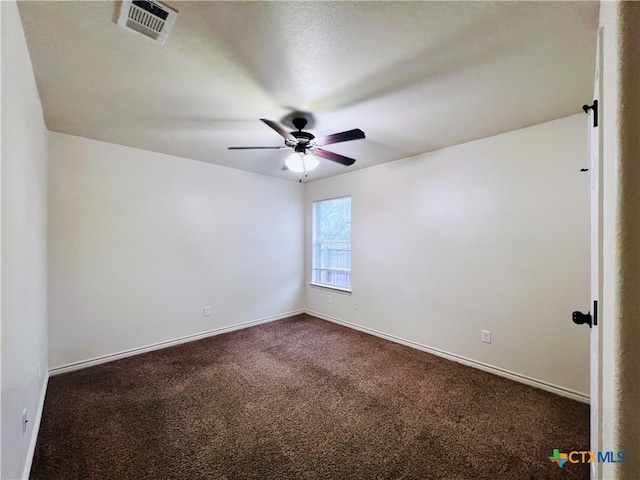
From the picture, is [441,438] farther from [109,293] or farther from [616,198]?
[109,293]

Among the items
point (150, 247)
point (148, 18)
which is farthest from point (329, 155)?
point (150, 247)

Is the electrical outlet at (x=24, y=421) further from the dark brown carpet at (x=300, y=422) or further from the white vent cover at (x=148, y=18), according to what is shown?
the white vent cover at (x=148, y=18)

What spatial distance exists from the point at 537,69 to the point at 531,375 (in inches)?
99.4

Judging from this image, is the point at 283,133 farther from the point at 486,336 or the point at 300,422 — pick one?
the point at 486,336

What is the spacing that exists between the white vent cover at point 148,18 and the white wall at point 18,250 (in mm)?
424

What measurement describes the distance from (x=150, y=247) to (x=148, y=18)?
8.35 feet

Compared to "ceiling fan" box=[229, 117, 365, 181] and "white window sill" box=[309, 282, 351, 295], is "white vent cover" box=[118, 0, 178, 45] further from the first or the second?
"white window sill" box=[309, 282, 351, 295]

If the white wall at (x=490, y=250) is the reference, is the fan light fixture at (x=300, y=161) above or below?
above

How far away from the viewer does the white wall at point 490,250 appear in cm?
229

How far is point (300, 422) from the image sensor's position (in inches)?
76.6

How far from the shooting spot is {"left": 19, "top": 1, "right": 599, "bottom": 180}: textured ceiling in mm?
1290

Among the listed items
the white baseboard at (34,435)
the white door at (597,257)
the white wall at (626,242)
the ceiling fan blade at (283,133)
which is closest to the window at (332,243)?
the ceiling fan blade at (283,133)

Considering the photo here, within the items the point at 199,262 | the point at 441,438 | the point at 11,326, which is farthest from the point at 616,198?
the point at 199,262

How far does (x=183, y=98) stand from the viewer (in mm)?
2021
